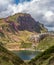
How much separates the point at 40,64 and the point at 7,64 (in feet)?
42.1

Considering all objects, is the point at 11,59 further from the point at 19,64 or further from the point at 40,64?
the point at 40,64

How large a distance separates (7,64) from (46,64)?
12.3 m

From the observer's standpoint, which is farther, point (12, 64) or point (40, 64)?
point (40, 64)

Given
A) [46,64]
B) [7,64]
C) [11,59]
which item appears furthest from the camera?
[46,64]

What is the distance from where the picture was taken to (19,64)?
36.6 meters

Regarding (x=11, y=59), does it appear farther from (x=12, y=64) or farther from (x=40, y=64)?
(x=40, y=64)

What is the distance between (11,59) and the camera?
3625 centimetres

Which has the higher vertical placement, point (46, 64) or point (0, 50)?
point (0, 50)

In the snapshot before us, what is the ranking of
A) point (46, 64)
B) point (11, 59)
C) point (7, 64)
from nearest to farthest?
point (7, 64) → point (11, 59) → point (46, 64)

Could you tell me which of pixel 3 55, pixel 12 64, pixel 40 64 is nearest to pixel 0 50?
pixel 3 55

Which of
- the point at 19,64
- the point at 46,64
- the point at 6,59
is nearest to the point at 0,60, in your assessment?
the point at 6,59

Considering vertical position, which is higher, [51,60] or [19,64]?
[19,64]

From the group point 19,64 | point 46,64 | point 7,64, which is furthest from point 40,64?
point 7,64

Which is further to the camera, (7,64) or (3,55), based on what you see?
(3,55)
